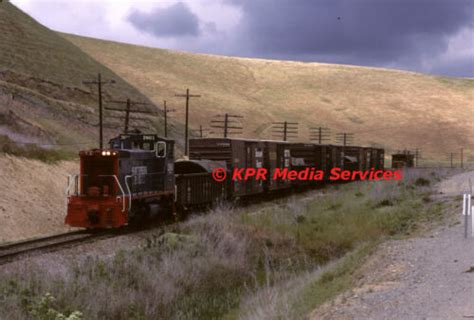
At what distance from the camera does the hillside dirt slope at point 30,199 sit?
2223cm

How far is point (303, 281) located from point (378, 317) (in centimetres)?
580

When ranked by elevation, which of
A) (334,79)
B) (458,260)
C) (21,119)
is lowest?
(458,260)

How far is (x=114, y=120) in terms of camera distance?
62000 mm

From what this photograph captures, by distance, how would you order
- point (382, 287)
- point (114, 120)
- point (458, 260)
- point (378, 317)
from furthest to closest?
point (114, 120)
point (458, 260)
point (382, 287)
point (378, 317)

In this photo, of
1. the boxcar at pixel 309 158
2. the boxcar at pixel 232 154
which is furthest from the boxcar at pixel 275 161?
the boxcar at pixel 232 154

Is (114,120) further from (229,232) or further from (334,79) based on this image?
(334,79)

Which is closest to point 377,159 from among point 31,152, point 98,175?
point 31,152

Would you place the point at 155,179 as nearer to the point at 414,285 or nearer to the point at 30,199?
the point at 30,199

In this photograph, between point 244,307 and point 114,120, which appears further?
point 114,120

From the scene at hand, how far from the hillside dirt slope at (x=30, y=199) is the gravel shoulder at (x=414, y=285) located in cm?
1315

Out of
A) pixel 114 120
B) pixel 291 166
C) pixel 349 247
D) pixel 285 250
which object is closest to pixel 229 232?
pixel 285 250

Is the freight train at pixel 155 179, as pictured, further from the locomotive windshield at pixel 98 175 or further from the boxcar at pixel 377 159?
the boxcar at pixel 377 159

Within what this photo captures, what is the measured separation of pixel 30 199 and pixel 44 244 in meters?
8.40

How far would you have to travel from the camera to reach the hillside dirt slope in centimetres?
2223
